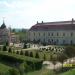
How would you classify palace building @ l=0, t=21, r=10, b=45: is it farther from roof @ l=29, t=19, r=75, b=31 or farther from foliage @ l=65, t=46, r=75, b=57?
foliage @ l=65, t=46, r=75, b=57

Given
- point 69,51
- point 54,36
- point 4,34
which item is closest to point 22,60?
point 69,51

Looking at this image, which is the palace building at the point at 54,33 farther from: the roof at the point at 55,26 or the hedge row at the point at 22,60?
the hedge row at the point at 22,60

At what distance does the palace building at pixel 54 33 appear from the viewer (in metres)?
53.0

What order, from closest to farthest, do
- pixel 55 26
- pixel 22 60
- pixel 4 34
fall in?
pixel 22 60, pixel 4 34, pixel 55 26

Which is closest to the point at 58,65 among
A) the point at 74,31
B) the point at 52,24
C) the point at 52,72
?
the point at 52,72

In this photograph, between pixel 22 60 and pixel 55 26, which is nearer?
pixel 22 60

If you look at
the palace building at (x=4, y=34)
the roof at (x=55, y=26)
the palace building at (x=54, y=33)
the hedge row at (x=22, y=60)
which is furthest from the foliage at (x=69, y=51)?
the palace building at (x=4, y=34)

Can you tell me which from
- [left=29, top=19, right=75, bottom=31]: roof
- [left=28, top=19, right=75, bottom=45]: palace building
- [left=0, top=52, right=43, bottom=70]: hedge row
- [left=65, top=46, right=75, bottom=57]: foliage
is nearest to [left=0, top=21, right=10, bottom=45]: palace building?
[left=28, top=19, right=75, bottom=45]: palace building

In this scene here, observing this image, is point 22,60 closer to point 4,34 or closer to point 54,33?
point 4,34

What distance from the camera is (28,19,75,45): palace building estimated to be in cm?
5300

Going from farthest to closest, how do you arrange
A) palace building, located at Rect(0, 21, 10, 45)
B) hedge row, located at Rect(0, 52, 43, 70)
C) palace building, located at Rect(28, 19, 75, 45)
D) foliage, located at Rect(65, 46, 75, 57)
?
palace building, located at Rect(0, 21, 10, 45) < palace building, located at Rect(28, 19, 75, 45) < foliage, located at Rect(65, 46, 75, 57) < hedge row, located at Rect(0, 52, 43, 70)

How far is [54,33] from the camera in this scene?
181 feet

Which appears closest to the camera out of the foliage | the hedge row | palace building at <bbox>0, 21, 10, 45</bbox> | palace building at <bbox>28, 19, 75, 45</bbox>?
the hedge row

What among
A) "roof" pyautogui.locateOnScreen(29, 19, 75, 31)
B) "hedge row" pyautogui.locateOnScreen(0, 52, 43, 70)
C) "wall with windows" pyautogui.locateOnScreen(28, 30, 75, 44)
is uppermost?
"roof" pyautogui.locateOnScreen(29, 19, 75, 31)
